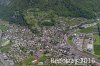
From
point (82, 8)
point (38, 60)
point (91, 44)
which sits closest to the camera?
point (38, 60)

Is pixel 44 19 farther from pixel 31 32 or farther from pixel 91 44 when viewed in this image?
pixel 91 44

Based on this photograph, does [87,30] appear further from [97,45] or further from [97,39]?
[97,45]

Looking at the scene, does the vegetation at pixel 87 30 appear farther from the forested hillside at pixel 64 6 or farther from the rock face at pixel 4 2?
the rock face at pixel 4 2

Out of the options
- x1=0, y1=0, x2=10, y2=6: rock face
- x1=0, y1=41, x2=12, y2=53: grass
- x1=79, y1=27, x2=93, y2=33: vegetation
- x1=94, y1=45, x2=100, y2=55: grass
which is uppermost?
x1=0, y1=0, x2=10, y2=6: rock face

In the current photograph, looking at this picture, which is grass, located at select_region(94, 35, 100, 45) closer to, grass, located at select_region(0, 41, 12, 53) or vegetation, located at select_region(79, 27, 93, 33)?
vegetation, located at select_region(79, 27, 93, 33)

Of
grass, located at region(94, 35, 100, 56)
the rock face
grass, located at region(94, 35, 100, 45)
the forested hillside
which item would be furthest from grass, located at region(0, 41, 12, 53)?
the rock face

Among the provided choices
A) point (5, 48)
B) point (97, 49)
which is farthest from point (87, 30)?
point (5, 48)

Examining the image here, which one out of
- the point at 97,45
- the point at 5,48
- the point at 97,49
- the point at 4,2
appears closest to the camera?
the point at 97,49

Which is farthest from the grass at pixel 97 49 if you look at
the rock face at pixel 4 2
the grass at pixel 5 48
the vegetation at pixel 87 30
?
the rock face at pixel 4 2

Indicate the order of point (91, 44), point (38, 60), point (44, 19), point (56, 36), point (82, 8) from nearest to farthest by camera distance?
1. point (38, 60)
2. point (91, 44)
3. point (56, 36)
4. point (44, 19)
5. point (82, 8)

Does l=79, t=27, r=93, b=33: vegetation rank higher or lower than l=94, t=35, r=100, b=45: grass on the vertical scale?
higher

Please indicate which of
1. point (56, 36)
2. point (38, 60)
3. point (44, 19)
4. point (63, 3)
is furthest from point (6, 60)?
point (63, 3)
